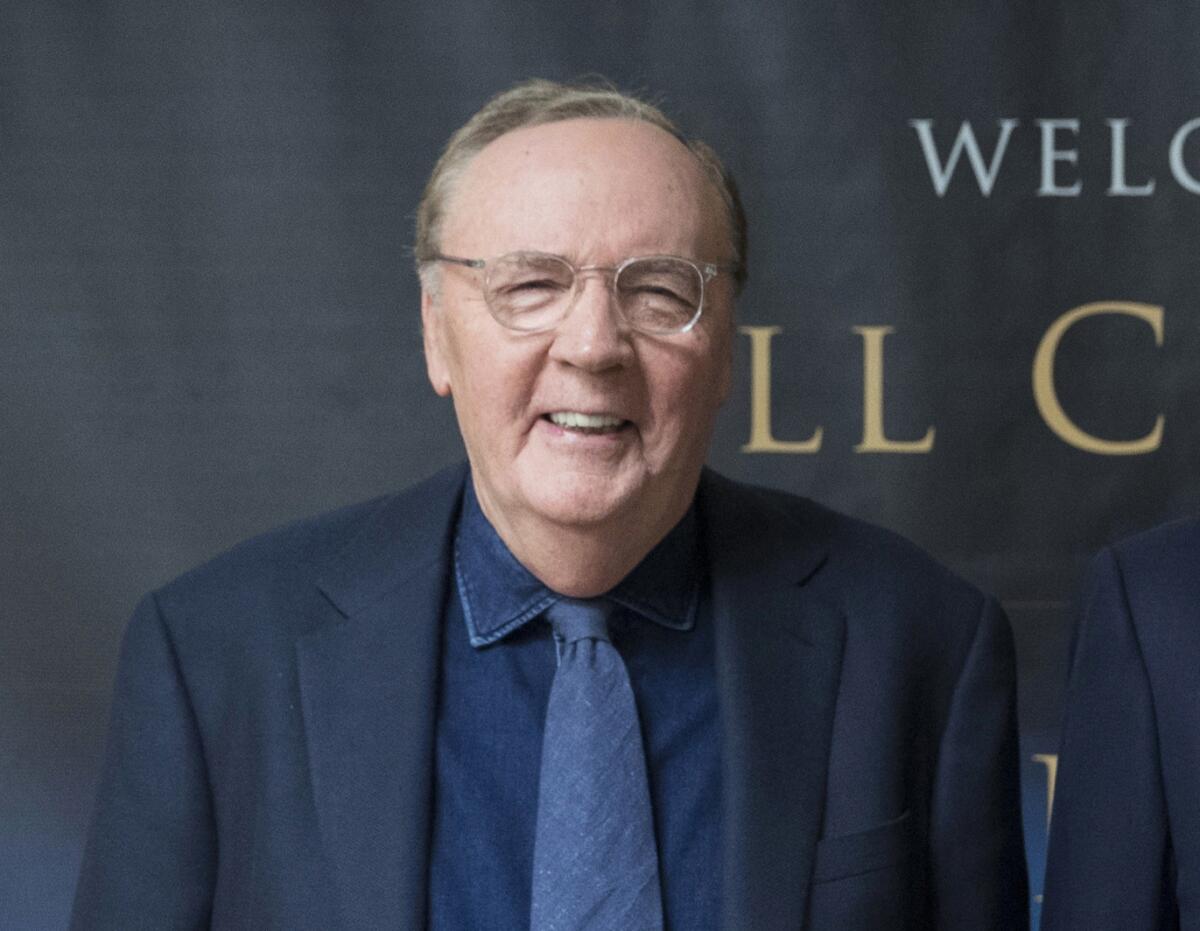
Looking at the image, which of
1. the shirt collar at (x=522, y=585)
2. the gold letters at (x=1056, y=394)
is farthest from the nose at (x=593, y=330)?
the gold letters at (x=1056, y=394)

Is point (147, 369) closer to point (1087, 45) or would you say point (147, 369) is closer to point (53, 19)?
point (53, 19)

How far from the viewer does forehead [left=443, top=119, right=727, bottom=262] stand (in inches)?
64.4

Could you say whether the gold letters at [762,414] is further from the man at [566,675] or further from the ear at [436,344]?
the ear at [436,344]

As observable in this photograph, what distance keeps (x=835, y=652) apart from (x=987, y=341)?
85 cm

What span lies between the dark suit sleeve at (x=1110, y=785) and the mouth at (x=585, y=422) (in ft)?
1.51

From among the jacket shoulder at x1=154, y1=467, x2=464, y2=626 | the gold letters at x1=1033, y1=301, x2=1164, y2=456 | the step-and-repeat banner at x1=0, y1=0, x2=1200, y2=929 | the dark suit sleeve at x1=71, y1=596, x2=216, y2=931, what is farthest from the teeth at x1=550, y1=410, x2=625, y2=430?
the gold letters at x1=1033, y1=301, x2=1164, y2=456

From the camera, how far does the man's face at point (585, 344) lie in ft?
5.35

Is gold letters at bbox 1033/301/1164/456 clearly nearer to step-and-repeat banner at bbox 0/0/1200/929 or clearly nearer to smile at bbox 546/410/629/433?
step-and-repeat banner at bbox 0/0/1200/929

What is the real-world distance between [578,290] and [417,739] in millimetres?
430

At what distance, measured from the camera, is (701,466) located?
181 cm

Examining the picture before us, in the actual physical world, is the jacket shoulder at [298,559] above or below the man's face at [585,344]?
below

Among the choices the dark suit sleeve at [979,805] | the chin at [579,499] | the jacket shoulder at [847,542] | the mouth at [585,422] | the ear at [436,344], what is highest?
the ear at [436,344]

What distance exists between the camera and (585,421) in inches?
64.9

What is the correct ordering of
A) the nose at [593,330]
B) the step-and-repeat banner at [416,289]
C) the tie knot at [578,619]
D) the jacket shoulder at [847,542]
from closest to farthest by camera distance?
the nose at [593,330] → the tie knot at [578,619] → the jacket shoulder at [847,542] → the step-and-repeat banner at [416,289]
